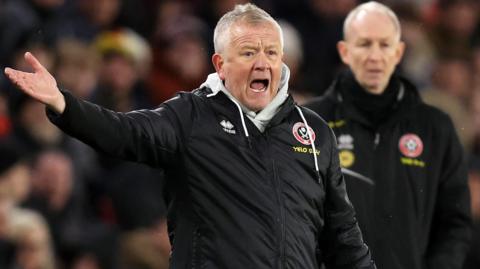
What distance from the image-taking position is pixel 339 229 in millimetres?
5203

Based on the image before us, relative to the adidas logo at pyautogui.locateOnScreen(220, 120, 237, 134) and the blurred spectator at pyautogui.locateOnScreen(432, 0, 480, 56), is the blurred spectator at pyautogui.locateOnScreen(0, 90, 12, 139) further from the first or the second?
the blurred spectator at pyautogui.locateOnScreen(432, 0, 480, 56)

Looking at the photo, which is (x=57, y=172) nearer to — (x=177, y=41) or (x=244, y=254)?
(x=177, y=41)

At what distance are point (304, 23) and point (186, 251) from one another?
23.3 ft

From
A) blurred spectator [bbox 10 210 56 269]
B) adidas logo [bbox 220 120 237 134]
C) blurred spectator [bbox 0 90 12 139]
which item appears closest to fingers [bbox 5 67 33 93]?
adidas logo [bbox 220 120 237 134]

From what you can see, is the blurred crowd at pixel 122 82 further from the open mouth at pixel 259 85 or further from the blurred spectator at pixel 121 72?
the open mouth at pixel 259 85

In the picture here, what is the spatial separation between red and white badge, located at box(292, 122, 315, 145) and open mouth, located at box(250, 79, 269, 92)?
21 centimetres

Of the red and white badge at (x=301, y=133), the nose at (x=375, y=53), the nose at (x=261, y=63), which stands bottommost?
the red and white badge at (x=301, y=133)

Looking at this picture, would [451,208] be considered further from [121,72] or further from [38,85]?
[121,72]

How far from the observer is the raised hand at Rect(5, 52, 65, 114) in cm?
439

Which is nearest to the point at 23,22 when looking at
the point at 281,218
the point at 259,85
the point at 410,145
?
the point at 410,145

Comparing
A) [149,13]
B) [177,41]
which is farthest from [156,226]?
[149,13]

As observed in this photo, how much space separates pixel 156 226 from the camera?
8961 mm

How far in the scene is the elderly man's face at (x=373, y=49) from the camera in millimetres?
6461

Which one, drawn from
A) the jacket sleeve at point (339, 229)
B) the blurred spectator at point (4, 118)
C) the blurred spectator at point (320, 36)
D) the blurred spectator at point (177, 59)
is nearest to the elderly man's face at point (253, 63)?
the jacket sleeve at point (339, 229)
